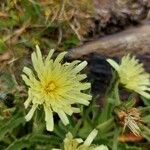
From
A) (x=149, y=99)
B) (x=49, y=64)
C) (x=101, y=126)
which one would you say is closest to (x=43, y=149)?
(x=101, y=126)

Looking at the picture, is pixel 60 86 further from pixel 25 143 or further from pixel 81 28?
pixel 81 28

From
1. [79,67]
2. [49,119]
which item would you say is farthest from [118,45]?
[49,119]

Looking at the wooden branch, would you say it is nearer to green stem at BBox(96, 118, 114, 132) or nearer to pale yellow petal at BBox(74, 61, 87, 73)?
green stem at BBox(96, 118, 114, 132)

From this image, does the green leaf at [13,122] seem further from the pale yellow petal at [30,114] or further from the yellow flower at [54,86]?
the pale yellow petal at [30,114]

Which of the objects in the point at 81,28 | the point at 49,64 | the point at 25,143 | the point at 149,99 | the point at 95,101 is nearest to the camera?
the point at 49,64

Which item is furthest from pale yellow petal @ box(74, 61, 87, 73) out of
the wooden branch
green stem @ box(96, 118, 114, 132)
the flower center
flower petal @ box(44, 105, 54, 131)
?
the wooden branch

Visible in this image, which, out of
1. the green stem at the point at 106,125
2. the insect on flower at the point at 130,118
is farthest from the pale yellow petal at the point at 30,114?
the green stem at the point at 106,125
